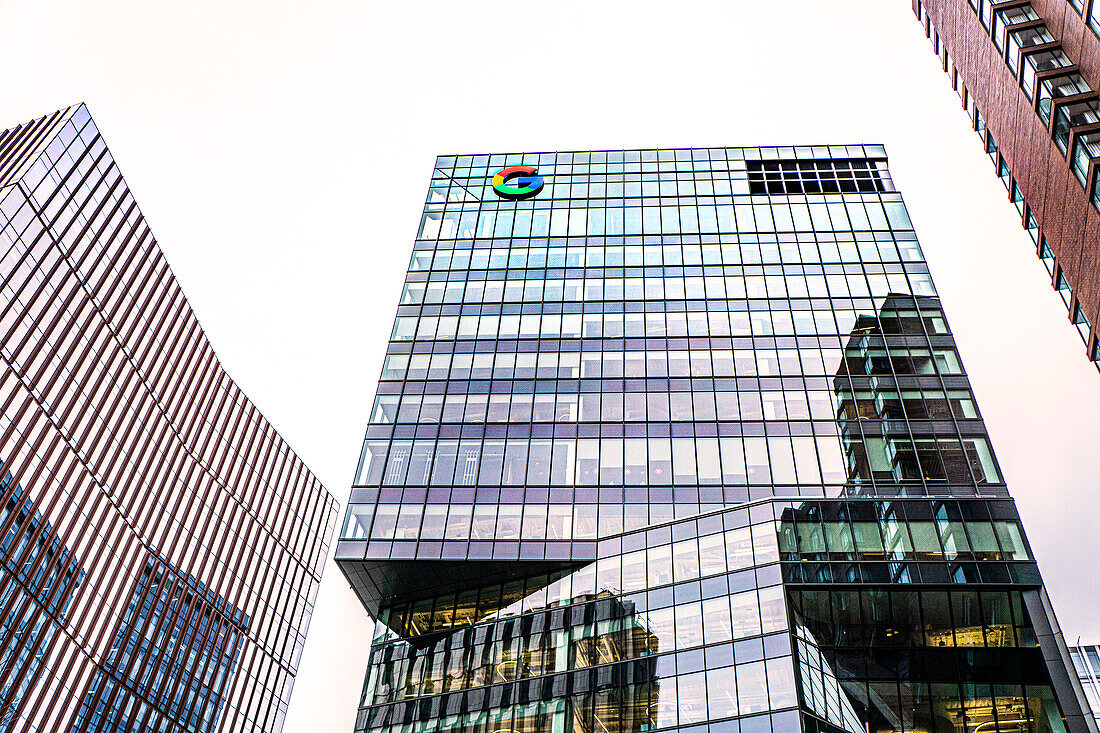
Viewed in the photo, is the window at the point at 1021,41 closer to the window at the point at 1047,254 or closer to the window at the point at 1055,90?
the window at the point at 1055,90

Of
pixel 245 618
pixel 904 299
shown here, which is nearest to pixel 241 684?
pixel 245 618

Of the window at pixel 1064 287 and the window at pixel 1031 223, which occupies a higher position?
the window at pixel 1031 223

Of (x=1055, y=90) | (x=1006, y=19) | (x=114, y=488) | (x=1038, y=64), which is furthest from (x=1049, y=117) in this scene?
(x=114, y=488)

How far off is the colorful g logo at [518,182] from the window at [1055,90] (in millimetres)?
32841

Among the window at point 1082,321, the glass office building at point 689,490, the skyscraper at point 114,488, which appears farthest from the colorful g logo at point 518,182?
the skyscraper at point 114,488

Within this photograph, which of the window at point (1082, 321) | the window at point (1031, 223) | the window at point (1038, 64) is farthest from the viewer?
the window at point (1031, 223)

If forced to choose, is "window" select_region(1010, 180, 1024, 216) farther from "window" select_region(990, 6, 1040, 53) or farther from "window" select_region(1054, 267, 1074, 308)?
"window" select_region(990, 6, 1040, 53)

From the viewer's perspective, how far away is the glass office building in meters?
33.0

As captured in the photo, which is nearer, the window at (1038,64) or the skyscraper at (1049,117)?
the skyscraper at (1049,117)

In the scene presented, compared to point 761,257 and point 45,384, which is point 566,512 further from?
point 45,384

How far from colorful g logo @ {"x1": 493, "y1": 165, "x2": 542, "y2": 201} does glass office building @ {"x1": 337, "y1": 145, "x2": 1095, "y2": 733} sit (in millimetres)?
776

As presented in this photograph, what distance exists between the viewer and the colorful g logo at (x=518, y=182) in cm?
6088

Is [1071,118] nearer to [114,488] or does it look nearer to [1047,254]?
[1047,254]

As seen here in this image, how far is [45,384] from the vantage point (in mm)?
69812
